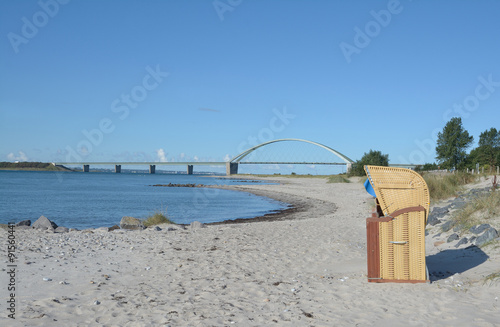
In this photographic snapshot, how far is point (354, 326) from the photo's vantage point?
4.85 m

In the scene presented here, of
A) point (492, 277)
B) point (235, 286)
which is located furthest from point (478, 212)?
point (235, 286)

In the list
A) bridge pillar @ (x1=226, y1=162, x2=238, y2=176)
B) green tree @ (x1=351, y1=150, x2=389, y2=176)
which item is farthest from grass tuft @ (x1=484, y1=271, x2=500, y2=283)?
bridge pillar @ (x1=226, y1=162, x2=238, y2=176)

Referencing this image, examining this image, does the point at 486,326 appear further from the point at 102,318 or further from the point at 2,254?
the point at 2,254

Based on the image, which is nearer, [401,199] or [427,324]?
[427,324]

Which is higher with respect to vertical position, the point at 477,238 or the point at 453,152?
the point at 453,152

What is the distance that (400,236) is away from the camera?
6484 millimetres

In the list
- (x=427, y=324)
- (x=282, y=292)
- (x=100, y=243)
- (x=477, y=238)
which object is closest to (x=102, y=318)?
(x=282, y=292)

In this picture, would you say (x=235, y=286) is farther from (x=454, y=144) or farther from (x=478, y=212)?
(x=454, y=144)

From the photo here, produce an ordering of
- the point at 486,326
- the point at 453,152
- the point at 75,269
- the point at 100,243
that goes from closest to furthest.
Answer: the point at 486,326
the point at 75,269
the point at 100,243
the point at 453,152

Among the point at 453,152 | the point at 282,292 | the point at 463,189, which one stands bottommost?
the point at 282,292

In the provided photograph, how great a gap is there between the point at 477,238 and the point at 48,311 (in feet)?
27.2

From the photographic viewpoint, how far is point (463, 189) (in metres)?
18.0

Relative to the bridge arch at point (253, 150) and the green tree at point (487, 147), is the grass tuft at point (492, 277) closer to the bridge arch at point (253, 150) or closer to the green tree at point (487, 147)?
the green tree at point (487, 147)

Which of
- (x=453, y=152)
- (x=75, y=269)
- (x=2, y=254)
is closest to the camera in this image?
(x=75, y=269)
